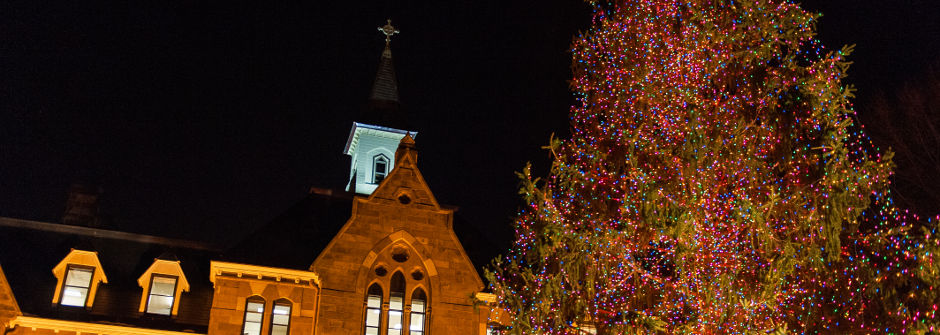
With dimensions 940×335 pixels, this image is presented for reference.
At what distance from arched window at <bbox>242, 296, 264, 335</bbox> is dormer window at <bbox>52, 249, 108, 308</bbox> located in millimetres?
4909

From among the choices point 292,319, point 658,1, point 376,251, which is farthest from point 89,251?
point 658,1

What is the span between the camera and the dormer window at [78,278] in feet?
86.8

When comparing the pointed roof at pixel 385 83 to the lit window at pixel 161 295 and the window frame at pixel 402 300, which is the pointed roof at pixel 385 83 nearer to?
the window frame at pixel 402 300

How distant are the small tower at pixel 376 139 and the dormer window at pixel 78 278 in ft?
41.4

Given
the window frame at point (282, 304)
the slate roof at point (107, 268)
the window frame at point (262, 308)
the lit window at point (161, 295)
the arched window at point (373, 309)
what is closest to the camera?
the window frame at point (262, 308)

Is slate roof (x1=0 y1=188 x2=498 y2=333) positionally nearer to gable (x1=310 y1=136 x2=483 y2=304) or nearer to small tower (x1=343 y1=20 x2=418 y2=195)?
gable (x1=310 y1=136 x2=483 y2=304)

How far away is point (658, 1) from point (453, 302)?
11.3 meters

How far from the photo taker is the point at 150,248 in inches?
1168

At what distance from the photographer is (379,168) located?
3803cm

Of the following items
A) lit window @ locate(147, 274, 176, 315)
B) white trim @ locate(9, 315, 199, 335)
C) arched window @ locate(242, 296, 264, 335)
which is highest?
lit window @ locate(147, 274, 176, 315)

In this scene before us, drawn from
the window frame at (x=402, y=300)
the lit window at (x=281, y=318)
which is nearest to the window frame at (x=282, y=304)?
the lit window at (x=281, y=318)

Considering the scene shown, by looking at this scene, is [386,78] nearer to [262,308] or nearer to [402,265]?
[402,265]

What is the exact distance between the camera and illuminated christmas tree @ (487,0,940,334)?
18.4 metres

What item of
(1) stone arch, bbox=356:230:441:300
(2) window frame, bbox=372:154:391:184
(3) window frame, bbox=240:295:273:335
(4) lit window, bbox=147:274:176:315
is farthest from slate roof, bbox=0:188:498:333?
(2) window frame, bbox=372:154:391:184
